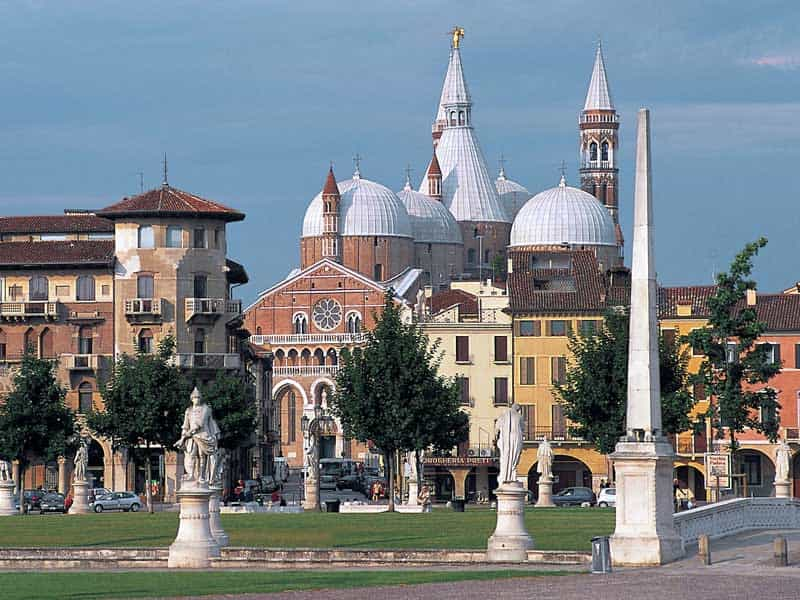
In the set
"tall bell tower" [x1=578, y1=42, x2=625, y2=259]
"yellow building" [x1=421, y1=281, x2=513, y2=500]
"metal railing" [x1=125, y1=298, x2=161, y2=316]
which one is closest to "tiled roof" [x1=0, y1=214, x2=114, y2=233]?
"metal railing" [x1=125, y1=298, x2=161, y2=316]

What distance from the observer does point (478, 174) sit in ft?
595

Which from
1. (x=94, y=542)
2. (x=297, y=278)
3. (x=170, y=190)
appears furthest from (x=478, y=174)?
(x=94, y=542)

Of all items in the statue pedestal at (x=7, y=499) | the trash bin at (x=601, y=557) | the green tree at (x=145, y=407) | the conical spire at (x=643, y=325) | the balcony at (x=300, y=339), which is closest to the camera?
the trash bin at (x=601, y=557)

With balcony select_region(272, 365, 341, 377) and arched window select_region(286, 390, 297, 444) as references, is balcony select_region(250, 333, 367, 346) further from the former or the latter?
arched window select_region(286, 390, 297, 444)

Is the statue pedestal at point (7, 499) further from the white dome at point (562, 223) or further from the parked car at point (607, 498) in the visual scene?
the white dome at point (562, 223)

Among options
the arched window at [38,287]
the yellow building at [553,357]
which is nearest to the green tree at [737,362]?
the yellow building at [553,357]

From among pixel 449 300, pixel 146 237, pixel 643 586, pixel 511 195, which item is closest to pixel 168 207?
pixel 146 237

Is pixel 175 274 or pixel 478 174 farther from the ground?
pixel 478 174

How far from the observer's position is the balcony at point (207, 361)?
8906cm

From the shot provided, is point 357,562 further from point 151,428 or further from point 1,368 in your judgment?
point 1,368

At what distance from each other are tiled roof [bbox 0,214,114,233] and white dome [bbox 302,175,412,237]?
2666 inches

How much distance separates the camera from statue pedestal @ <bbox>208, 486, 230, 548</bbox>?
40312mm

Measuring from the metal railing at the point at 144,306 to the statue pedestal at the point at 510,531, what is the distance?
5308 cm

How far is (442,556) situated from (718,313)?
22.6 meters
